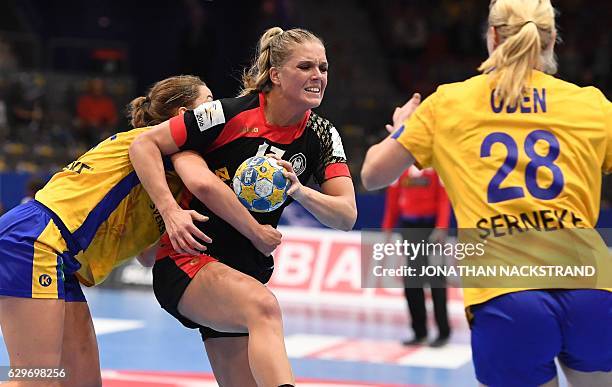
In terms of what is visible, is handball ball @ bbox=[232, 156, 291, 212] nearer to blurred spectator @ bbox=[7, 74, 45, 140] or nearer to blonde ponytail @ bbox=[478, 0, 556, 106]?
blonde ponytail @ bbox=[478, 0, 556, 106]

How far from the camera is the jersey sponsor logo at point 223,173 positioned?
4.06 meters

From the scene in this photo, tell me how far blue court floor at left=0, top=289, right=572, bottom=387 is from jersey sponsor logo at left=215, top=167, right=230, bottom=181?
2.87m

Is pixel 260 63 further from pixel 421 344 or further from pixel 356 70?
pixel 356 70

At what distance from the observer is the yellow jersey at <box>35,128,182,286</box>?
4113 mm

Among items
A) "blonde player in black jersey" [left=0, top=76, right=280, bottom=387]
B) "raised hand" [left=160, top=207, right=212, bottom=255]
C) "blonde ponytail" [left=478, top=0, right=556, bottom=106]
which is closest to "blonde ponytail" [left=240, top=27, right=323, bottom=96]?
"blonde player in black jersey" [left=0, top=76, right=280, bottom=387]

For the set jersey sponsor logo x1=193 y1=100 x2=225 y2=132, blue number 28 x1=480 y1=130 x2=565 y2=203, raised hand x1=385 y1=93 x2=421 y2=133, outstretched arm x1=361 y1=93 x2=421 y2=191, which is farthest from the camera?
jersey sponsor logo x1=193 y1=100 x2=225 y2=132

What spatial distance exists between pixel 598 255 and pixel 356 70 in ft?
52.1

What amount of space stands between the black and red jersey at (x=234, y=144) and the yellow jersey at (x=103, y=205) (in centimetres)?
23

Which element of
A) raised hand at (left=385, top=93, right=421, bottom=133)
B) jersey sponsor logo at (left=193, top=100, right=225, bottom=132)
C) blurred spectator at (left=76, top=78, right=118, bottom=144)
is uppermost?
raised hand at (left=385, top=93, right=421, bottom=133)

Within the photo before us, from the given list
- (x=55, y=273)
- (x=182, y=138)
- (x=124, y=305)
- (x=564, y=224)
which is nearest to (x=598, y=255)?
(x=564, y=224)

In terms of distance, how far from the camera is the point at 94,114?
16484mm

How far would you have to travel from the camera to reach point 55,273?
158 inches

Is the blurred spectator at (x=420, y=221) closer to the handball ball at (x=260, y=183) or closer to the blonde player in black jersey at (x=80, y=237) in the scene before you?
the blonde player in black jersey at (x=80, y=237)

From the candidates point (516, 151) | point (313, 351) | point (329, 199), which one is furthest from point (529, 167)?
point (313, 351)
